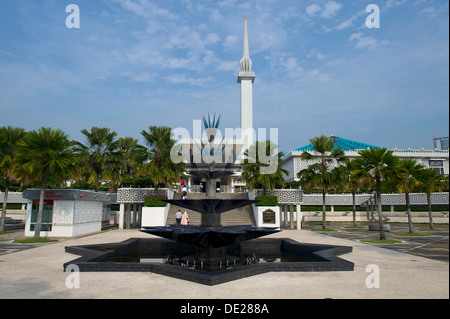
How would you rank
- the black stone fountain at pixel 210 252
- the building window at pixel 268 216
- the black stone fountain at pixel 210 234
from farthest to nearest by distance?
the building window at pixel 268 216 < the black stone fountain at pixel 210 234 < the black stone fountain at pixel 210 252

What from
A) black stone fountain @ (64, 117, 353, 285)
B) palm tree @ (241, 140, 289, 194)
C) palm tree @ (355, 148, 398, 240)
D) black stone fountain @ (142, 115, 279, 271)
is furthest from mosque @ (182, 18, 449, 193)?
black stone fountain @ (142, 115, 279, 271)

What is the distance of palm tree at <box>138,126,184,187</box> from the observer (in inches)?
1002

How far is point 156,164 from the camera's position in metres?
26.3

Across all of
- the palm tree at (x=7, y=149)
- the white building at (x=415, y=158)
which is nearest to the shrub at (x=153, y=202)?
the palm tree at (x=7, y=149)

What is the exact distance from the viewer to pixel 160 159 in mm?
26250

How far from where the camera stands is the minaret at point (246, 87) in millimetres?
72125

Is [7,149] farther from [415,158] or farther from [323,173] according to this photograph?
[415,158]

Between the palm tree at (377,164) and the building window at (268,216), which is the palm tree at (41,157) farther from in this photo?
the palm tree at (377,164)

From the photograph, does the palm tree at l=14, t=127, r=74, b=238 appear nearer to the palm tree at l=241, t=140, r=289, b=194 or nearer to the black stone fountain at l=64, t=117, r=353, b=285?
the black stone fountain at l=64, t=117, r=353, b=285

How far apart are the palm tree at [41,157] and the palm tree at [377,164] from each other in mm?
18917

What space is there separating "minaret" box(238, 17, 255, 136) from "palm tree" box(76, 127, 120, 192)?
46.6 metres
